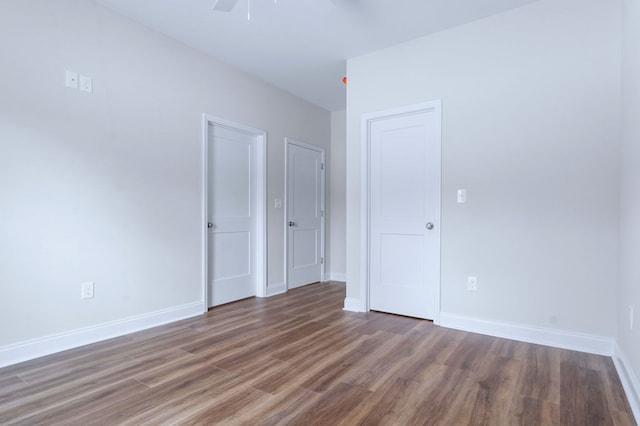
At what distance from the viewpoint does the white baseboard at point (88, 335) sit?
2.27 m

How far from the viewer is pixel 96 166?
2.66 meters

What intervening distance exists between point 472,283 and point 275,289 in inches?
93.6

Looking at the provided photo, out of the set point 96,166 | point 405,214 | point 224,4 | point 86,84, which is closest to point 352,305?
point 405,214

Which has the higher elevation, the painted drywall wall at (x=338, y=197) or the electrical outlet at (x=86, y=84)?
the electrical outlet at (x=86, y=84)

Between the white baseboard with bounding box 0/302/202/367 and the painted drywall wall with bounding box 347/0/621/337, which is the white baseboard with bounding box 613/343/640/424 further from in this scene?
the white baseboard with bounding box 0/302/202/367

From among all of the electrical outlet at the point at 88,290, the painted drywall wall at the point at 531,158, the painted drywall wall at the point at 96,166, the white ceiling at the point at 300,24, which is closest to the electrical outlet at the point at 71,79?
the painted drywall wall at the point at 96,166

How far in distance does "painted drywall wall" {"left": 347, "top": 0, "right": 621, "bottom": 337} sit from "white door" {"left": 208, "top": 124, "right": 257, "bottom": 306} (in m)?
1.97

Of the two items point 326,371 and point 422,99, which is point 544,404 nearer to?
point 326,371

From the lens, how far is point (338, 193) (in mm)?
5305

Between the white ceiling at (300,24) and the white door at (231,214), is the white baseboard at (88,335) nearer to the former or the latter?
the white door at (231,214)

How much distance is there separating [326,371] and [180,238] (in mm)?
1918

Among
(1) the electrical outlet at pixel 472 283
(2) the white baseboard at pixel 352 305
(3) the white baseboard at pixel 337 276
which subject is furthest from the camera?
(3) the white baseboard at pixel 337 276

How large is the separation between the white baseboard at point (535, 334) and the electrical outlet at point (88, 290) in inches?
114

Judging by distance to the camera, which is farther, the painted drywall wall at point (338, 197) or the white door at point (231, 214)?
the painted drywall wall at point (338, 197)
